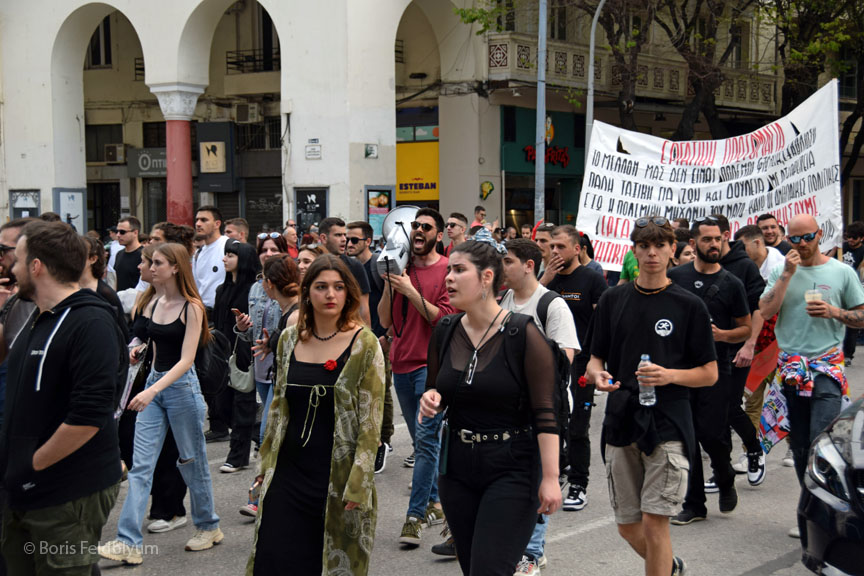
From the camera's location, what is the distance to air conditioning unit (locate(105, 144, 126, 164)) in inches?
1200

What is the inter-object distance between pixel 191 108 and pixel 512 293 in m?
20.5

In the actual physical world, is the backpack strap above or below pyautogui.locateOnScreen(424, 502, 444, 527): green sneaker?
above

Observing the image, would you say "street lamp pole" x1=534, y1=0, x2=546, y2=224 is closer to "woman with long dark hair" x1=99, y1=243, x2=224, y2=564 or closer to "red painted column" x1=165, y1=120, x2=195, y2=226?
"red painted column" x1=165, y1=120, x2=195, y2=226

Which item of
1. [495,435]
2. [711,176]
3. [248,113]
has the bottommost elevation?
[495,435]

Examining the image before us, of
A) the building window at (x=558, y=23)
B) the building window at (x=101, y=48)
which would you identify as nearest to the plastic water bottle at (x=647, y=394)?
the building window at (x=558, y=23)

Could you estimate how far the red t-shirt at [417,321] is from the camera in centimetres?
684

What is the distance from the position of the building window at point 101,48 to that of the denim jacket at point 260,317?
989 inches

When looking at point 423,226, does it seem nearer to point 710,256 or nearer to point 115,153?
point 710,256

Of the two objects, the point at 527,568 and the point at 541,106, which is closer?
the point at 527,568

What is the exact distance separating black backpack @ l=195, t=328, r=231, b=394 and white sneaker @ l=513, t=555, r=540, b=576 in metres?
2.40

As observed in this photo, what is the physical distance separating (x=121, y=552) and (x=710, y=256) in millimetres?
4310

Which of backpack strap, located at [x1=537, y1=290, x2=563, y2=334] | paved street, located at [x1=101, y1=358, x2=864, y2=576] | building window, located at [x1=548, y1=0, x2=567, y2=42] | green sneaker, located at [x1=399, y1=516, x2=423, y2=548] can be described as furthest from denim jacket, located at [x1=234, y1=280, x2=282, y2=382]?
building window, located at [x1=548, y1=0, x2=567, y2=42]

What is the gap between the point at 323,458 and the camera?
445 cm

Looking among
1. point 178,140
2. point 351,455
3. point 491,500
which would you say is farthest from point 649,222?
point 178,140
